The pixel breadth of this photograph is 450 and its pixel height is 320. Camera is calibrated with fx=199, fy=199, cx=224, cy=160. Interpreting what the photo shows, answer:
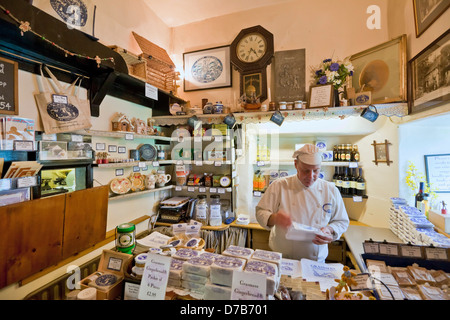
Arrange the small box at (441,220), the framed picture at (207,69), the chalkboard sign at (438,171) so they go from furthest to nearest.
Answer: the framed picture at (207,69)
the chalkboard sign at (438,171)
the small box at (441,220)

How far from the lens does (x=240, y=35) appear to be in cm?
311

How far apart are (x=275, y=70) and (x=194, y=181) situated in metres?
2.08

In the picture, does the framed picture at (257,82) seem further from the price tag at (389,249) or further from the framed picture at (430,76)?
the price tag at (389,249)

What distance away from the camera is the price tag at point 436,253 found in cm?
125

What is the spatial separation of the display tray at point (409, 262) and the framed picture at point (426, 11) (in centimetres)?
199

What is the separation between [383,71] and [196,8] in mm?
2778

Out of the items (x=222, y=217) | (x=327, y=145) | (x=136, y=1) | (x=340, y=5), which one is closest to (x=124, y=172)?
(x=222, y=217)

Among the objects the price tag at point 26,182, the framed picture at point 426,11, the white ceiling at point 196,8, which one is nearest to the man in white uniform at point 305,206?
the framed picture at point 426,11

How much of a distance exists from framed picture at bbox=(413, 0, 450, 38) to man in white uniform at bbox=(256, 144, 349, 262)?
5.13ft

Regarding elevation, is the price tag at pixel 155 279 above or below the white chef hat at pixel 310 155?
below

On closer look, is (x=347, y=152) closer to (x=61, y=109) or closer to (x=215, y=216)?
(x=215, y=216)

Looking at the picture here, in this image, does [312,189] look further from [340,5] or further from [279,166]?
[340,5]

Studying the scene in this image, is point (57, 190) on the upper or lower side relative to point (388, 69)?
lower

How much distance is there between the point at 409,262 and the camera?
4.24 feet
